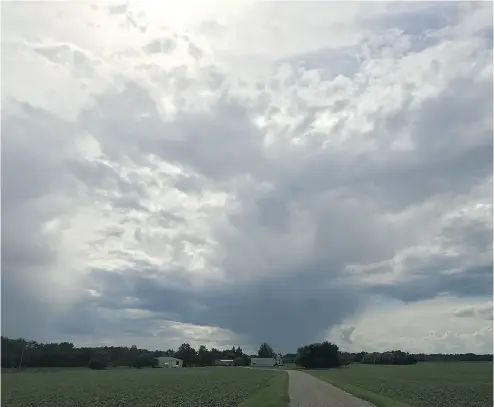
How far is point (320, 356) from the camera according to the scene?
182 m

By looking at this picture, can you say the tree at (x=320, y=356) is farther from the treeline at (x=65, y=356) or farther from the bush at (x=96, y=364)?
the bush at (x=96, y=364)

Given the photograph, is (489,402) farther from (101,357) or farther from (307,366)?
(307,366)

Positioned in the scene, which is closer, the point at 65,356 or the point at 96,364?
the point at 65,356

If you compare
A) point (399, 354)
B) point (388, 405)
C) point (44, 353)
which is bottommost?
point (388, 405)

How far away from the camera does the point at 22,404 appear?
40.7m

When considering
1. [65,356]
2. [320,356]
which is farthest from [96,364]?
[320,356]

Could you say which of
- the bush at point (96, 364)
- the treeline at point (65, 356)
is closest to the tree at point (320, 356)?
the treeline at point (65, 356)

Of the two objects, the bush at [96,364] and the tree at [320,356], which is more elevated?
the tree at [320,356]

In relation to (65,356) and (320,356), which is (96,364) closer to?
(65,356)

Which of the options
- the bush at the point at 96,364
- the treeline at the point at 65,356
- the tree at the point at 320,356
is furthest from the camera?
the tree at the point at 320,356

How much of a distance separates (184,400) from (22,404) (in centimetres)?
1174

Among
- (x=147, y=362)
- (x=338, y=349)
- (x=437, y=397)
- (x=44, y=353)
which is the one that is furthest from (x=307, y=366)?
(x=437, y=397)

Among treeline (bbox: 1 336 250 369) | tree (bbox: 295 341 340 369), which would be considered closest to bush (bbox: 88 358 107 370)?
treeline (bbox: 1 336 250 369)

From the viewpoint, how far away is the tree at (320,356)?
591 ft
